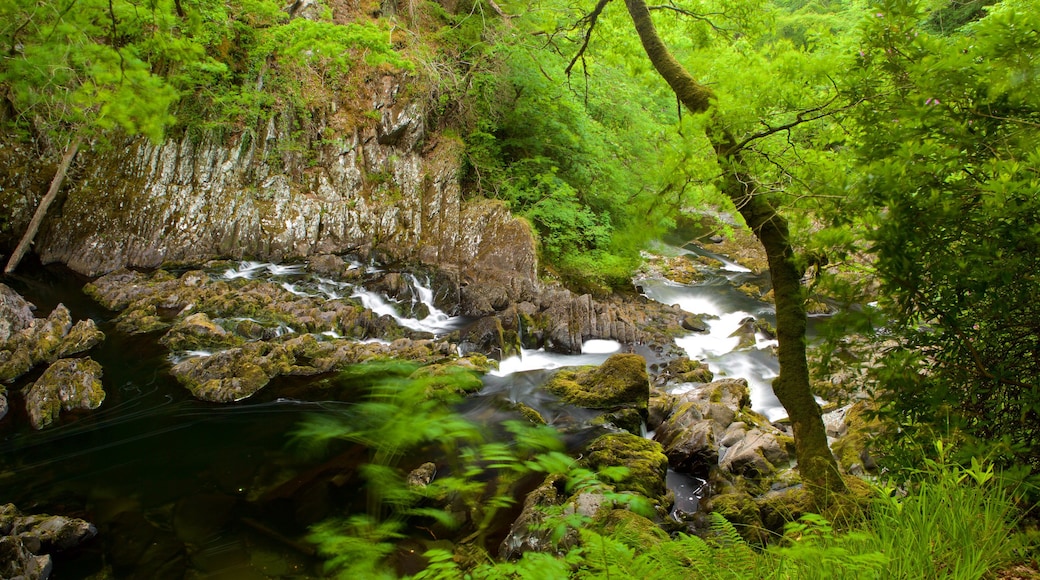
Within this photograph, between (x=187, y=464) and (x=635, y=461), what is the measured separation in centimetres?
517

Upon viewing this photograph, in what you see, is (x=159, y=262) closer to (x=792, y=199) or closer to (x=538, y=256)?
(x=538, y=256)

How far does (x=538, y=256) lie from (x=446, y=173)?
12.1 feet

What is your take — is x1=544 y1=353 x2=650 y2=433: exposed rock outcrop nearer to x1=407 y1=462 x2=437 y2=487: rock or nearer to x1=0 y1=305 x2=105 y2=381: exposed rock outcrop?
x1=407 y1=462 x2=437 y2=487: rock

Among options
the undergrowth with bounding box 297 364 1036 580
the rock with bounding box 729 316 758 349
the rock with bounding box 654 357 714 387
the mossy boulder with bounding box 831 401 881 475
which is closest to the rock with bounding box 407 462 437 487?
the undergrowth with bounding box 297 364 1036 580

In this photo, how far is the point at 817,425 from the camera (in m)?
3.74

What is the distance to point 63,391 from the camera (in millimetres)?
6867

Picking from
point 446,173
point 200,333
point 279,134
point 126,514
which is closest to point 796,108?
point 126,514

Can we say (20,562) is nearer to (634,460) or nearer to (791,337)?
(634,460)

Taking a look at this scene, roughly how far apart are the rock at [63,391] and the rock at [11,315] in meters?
1.68

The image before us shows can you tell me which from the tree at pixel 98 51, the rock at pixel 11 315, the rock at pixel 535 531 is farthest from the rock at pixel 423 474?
the rock at pixel 11 315

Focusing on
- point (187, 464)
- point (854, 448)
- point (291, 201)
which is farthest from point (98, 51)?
point (291, 201)

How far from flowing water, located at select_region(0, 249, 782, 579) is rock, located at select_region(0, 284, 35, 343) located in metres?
0.91

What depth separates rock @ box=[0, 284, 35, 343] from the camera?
26.2 ft

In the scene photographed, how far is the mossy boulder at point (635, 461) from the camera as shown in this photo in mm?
5066
